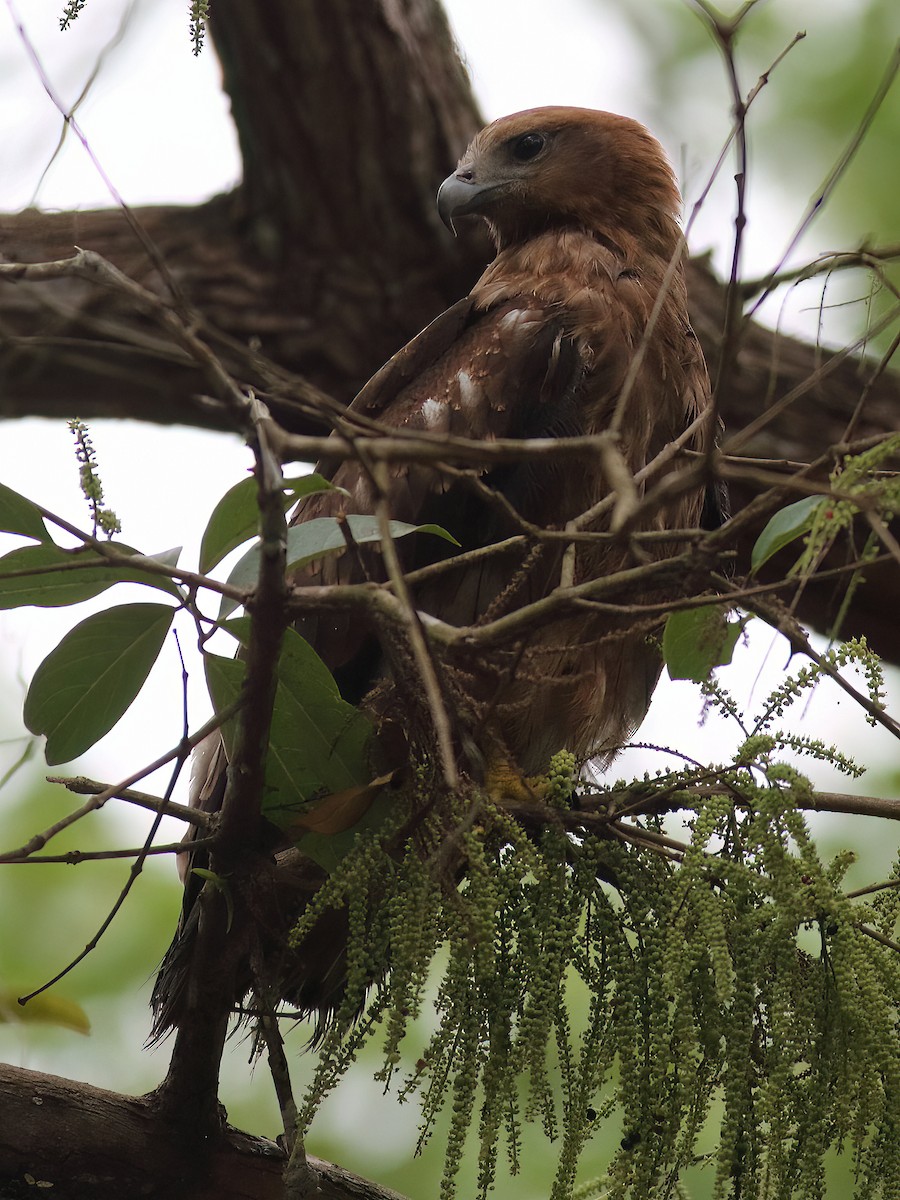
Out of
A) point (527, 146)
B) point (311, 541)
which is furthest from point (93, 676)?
point (527, 146)

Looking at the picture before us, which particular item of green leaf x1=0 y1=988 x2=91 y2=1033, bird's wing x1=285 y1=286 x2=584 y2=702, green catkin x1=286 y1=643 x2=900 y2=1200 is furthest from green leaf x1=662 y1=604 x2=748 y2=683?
green leaf x1=0 y1=988 x2=91 y2=1033

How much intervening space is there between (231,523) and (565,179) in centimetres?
222

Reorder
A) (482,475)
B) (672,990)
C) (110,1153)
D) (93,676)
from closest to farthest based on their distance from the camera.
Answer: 1. (672,990)
2. (93,676)
3. (110,1153)
4. (482,475)

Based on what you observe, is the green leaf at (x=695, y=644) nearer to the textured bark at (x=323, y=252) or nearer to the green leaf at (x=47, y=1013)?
the green leaf at (x=47, y=1013)

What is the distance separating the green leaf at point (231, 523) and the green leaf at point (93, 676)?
12 centimetres

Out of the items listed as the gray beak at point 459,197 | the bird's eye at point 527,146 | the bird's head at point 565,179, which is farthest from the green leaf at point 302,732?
the bird's eye at point 527,146

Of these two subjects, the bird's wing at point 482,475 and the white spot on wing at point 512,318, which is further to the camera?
the white spot on wing at point 512,318

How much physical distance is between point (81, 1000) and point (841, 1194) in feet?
10.5

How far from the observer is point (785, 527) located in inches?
72.5

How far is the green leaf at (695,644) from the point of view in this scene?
202 centimetres

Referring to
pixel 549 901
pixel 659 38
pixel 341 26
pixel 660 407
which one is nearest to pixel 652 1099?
pixel 549 901

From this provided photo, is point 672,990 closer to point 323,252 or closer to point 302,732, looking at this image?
point 302,732

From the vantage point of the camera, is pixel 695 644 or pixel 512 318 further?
pixel 512 318

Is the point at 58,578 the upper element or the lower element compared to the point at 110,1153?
upper
